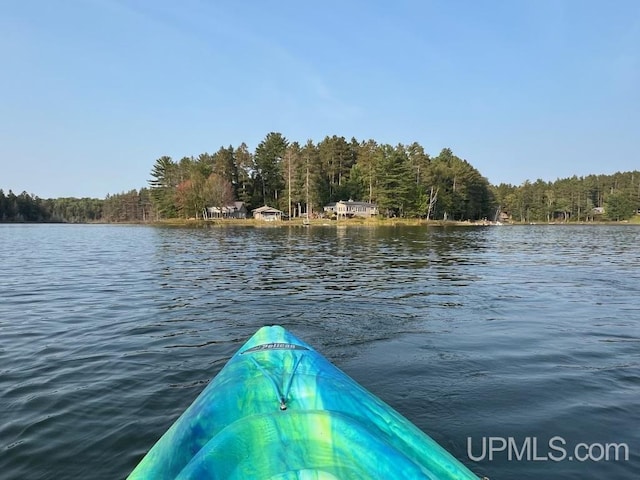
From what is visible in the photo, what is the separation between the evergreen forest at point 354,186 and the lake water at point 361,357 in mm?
79689

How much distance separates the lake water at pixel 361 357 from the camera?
448cm

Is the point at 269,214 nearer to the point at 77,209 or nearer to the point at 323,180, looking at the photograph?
the point at 323,180

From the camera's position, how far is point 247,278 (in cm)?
1705

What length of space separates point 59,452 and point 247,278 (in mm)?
12757

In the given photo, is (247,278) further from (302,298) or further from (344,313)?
(344,313)

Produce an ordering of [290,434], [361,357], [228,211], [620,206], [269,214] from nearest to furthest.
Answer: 1. [290,434]
2. [361,357]
3. [269,214]
4. [228,211]
5. [620,206]

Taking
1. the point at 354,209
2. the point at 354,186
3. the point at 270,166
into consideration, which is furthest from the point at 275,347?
the point at 270,166

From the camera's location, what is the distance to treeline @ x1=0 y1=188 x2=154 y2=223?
153 metres

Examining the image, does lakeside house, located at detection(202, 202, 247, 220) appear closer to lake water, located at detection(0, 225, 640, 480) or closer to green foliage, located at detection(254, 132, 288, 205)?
green foliage, located at detection(254, 132, 288, 205)

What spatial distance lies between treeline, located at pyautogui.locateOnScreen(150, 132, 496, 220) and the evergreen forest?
10.2 inches

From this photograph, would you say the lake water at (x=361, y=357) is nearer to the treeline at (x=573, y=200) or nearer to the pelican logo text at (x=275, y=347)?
the pelican logo text at (x=275, y=347)

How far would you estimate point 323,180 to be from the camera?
4149 inches

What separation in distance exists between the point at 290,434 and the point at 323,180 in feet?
342

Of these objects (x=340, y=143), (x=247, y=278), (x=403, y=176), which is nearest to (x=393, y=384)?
(x=247, y=278)
